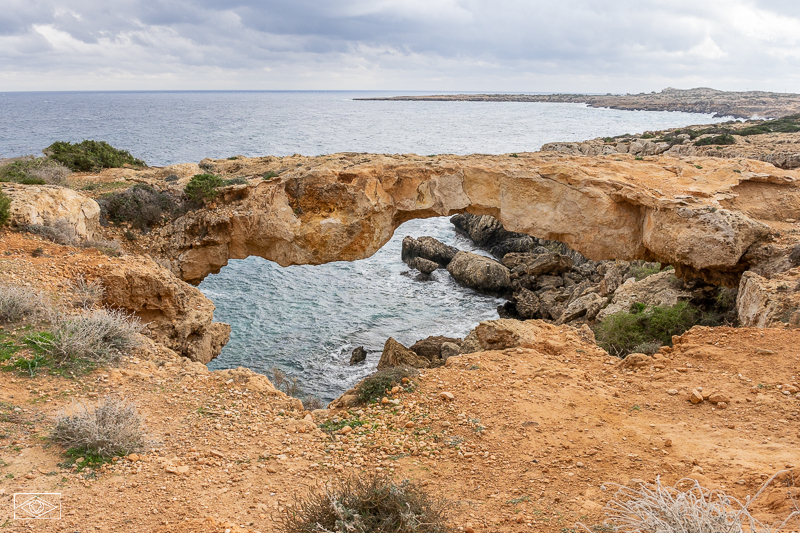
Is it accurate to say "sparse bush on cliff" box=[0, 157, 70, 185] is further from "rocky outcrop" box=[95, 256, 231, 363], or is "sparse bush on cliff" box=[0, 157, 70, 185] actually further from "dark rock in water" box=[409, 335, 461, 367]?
"dark rock in water" box=[409, 335, 461, 367]

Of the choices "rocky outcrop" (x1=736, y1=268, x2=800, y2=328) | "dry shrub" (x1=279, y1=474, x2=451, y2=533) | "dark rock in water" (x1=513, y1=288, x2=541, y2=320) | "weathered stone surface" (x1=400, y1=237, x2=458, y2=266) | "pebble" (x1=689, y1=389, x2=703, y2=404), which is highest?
"rocky outcrop" (x1=736, y1=268, x2=800, y2=328)

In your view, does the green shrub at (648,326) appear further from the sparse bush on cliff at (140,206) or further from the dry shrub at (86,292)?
the sparse bush on cliff at (140,206)

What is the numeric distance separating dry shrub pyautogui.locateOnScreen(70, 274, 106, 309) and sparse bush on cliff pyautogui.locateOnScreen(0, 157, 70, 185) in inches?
272

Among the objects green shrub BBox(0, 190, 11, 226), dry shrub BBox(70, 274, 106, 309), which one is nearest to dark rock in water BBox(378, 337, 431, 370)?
dry shrub BBox(70, 274, 106, 309)

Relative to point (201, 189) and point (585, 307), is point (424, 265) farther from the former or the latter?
point (201, 189)

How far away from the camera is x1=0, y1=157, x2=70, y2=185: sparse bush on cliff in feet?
45.7

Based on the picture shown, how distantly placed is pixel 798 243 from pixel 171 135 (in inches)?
2971

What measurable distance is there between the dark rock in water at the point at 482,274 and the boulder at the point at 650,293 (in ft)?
29.0

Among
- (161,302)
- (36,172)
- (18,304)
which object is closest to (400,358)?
(161,302)

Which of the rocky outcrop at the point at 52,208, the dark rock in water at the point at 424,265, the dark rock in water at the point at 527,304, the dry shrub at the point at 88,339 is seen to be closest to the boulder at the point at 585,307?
the dark rock in water at the point at 527,304

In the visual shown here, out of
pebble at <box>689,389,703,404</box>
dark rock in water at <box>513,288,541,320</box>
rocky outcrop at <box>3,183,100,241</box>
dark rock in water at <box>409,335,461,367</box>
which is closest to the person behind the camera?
pebble at <box>689,389,703,404</box>

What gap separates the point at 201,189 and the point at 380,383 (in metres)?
9.55

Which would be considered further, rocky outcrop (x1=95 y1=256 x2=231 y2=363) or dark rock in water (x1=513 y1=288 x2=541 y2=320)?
dark rock in water (x1=513 y1=288 x2=541 y2=320)

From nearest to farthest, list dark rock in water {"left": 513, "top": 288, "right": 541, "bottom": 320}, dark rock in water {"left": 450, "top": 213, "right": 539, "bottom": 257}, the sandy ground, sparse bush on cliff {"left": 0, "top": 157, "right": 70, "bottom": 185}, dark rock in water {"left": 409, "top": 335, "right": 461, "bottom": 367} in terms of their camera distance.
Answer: the sandy ground < sparse bush on cliff {"left": 0, "top": 157, "right": 70, "bottom": 185} < dark rock in water {"left": 409, "top": 335, "right": 461, "bottom": 367} < dark rock in water {"left": 513, "top": 288, "right": 541, "bottom": 320} < dark rock in water {"left": 450, "top": 213, "right": 539, "bottom": 257}
